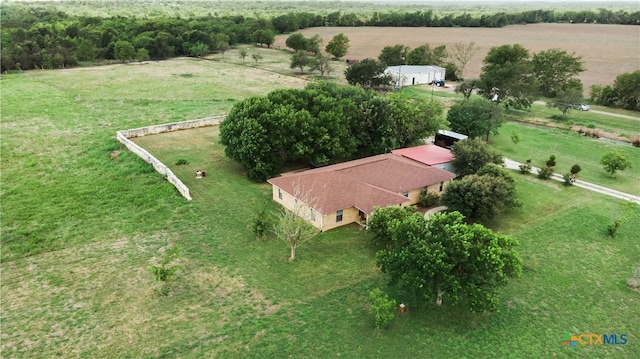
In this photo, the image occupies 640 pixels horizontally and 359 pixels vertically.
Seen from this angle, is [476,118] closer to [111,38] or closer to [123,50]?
[123,50]

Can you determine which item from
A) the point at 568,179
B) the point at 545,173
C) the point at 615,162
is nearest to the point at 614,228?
the point at 568,179

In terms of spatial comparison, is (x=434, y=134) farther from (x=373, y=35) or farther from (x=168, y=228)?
(x=373, y=35)

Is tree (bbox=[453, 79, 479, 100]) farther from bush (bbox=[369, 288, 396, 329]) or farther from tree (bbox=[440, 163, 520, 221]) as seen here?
bush (bbox=[369, 288, 396, 329])

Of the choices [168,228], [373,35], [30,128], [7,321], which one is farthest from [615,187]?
[373,35]

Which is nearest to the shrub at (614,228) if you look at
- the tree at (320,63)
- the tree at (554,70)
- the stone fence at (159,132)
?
the stone fence at (159,132)

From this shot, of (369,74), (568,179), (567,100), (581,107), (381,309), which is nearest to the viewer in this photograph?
(381,309)

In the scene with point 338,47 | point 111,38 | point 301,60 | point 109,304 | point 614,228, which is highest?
point 111,38
